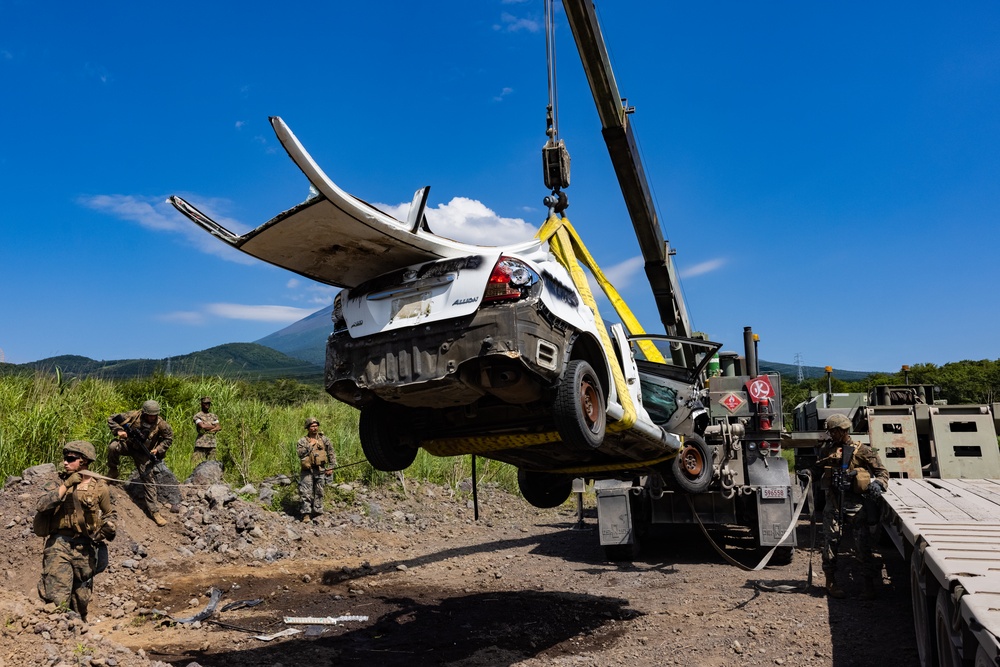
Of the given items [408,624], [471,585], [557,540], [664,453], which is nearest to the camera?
[664,453]

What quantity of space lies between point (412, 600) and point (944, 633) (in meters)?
5.92

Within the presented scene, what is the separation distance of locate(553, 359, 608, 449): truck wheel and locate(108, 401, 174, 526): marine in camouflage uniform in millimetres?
8037

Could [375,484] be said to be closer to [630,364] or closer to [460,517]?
[460,517]

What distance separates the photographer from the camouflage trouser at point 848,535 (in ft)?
24.6

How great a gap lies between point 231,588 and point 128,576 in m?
1.31

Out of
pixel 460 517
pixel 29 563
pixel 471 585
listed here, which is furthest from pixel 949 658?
pixel 460 517

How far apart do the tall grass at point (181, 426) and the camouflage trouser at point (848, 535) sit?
930cm

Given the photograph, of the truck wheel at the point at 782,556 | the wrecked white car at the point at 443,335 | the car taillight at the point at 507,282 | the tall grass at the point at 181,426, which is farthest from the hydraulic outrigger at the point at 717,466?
the tall grass at the point at 181,426

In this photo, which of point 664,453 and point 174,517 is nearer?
point 664,453

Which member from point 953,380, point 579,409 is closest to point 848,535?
point 579,409

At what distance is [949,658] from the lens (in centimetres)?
381

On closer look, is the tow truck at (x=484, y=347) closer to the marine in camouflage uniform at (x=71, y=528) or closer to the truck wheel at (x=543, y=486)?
the truck wheel at (x=543, y=486)

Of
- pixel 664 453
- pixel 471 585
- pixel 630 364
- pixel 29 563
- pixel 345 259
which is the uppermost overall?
pixel 345 259

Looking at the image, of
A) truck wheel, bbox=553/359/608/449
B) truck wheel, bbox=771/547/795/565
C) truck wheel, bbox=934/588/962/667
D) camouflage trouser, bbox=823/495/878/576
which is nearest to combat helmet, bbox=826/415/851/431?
camouflage trouser, bbox=823/495/878/576
